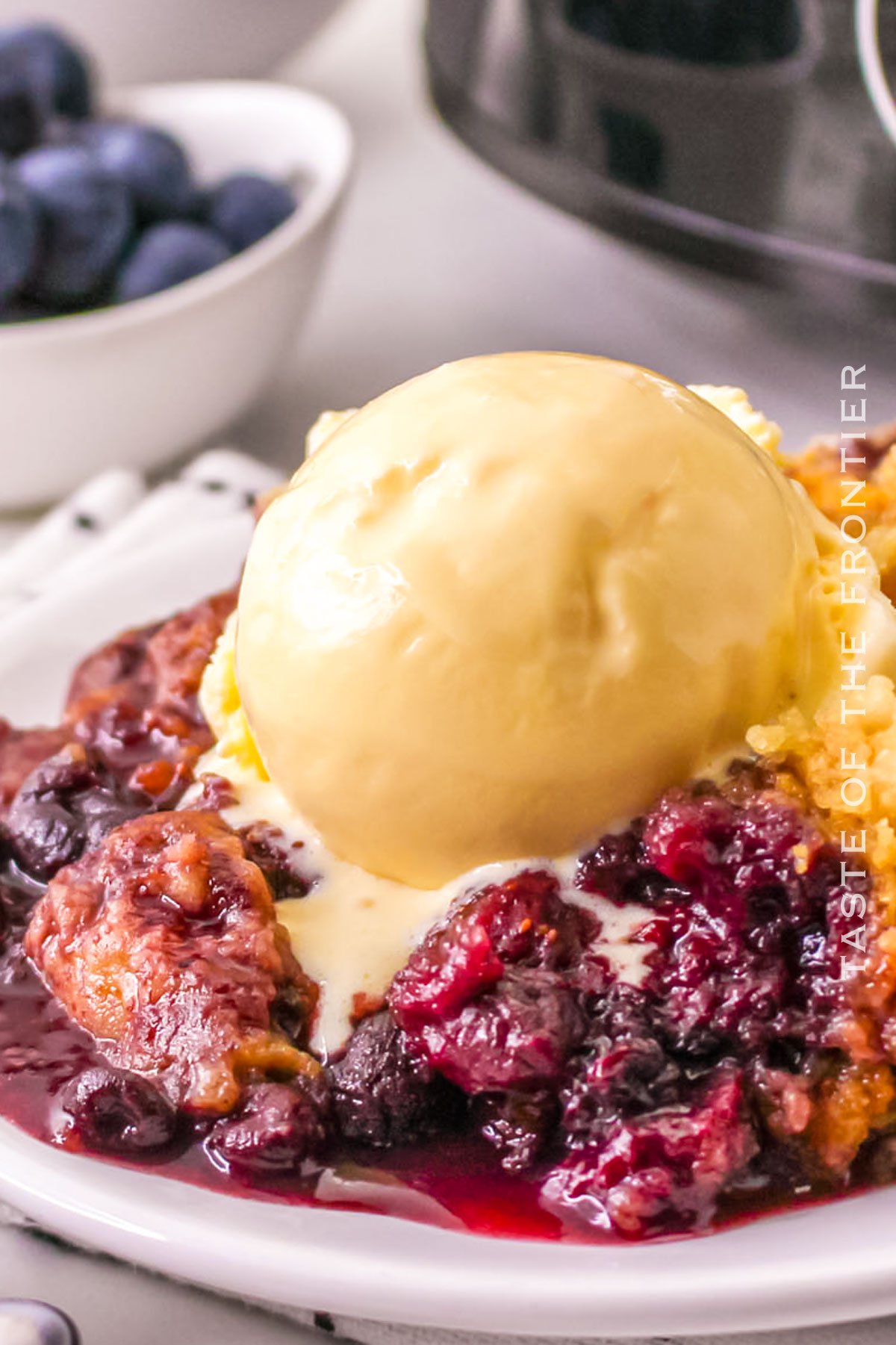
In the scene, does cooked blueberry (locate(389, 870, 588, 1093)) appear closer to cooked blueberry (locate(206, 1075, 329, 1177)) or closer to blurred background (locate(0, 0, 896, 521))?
cooked blueberry (locate(206, 1075, 329, 1177))

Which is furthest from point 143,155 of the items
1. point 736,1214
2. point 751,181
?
point 736,1214

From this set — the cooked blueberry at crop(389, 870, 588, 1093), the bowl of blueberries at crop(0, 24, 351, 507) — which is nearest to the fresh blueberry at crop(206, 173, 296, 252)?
the bowl of blueberries at crop(0, 24, 351, 507)

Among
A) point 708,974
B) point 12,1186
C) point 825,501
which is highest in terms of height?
point 825,501

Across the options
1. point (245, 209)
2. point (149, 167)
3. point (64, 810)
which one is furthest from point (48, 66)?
point (64, 810)

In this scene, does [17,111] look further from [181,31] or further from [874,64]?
[874,64]

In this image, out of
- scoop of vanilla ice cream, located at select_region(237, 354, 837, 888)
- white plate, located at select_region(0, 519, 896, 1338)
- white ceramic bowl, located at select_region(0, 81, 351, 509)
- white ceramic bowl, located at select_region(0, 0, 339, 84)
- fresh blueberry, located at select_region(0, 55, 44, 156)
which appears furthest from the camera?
white ceramic bowl, located at select_region(0, 0, 339, 84)

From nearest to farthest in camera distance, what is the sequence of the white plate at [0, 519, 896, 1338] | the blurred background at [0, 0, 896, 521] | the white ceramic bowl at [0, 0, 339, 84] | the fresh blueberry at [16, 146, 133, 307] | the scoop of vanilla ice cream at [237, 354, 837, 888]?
the white plate at [0, 519, 896, 1338], the scoop of vanilla ice cream at [237, 354, 837, 888], the blurred background at [0, 0, 896, 521], the fresh blueberry at [16, 146, 133, 307], the white ceramic bowl at [0, 0, 339, 84]

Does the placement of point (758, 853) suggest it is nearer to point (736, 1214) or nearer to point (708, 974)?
point (708, 974)
